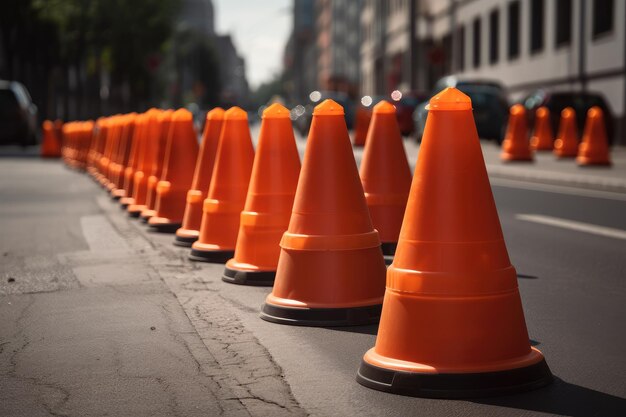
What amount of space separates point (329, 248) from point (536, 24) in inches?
1448

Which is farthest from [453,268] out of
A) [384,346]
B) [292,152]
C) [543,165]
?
[543,165]

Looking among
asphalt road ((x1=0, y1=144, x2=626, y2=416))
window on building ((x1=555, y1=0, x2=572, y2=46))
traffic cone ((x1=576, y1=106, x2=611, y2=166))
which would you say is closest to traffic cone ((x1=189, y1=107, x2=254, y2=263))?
asphalt road ((x1=0, y1=144, x2=626, y2=416))

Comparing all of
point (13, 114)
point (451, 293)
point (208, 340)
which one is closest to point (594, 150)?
point (208, 340)

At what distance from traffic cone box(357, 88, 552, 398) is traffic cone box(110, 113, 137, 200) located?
35.7 ft

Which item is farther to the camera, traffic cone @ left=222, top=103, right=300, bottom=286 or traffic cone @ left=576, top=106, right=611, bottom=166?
traffic cone @ left=576, top=106, right=611, bottom=166

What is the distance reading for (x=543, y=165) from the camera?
22594 mm

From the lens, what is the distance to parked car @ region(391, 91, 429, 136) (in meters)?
38.2

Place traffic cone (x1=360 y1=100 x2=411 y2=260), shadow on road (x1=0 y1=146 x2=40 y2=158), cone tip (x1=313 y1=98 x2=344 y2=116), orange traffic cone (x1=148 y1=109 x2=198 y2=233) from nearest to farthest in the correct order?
cone tip (x1=313 y1=98 x2=344 y2=116)
traffic cone (x1=360 y1=100 x2=411 y2=260)
orange traffic cone (x1=148 y1=109 x2=198 y2=233)
shadow on road (x1=0 y1=146 x2=40 y2=158)

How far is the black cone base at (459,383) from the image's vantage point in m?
4.79

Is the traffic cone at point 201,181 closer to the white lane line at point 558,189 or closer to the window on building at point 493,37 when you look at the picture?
the white lane line at point 558,189

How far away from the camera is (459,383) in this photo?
4785mm

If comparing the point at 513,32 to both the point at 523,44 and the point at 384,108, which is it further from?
the point at 384,108

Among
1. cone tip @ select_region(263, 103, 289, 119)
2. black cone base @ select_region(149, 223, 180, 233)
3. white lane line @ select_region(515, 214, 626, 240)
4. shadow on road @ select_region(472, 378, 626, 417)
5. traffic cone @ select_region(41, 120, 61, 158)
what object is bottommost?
traffic cone @ select_region(41, 120, 61, 158)

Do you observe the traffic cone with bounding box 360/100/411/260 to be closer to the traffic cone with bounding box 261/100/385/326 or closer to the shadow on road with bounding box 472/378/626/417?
the traffic cone with bounding box 261/100/385/326
